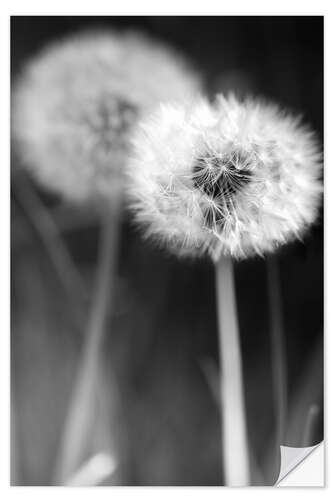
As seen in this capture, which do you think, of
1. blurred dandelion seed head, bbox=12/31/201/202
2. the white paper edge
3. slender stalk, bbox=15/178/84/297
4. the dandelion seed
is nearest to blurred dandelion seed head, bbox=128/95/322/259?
the dandelion seed

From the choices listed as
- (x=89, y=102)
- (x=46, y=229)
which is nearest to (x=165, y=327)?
(x=46, y=229)

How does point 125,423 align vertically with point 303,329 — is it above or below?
below

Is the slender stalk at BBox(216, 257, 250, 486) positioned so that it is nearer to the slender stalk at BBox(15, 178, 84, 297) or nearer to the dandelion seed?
the dandelion seed

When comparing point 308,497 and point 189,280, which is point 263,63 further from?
point 308,497

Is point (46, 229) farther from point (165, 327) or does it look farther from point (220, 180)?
point (220, 180)
